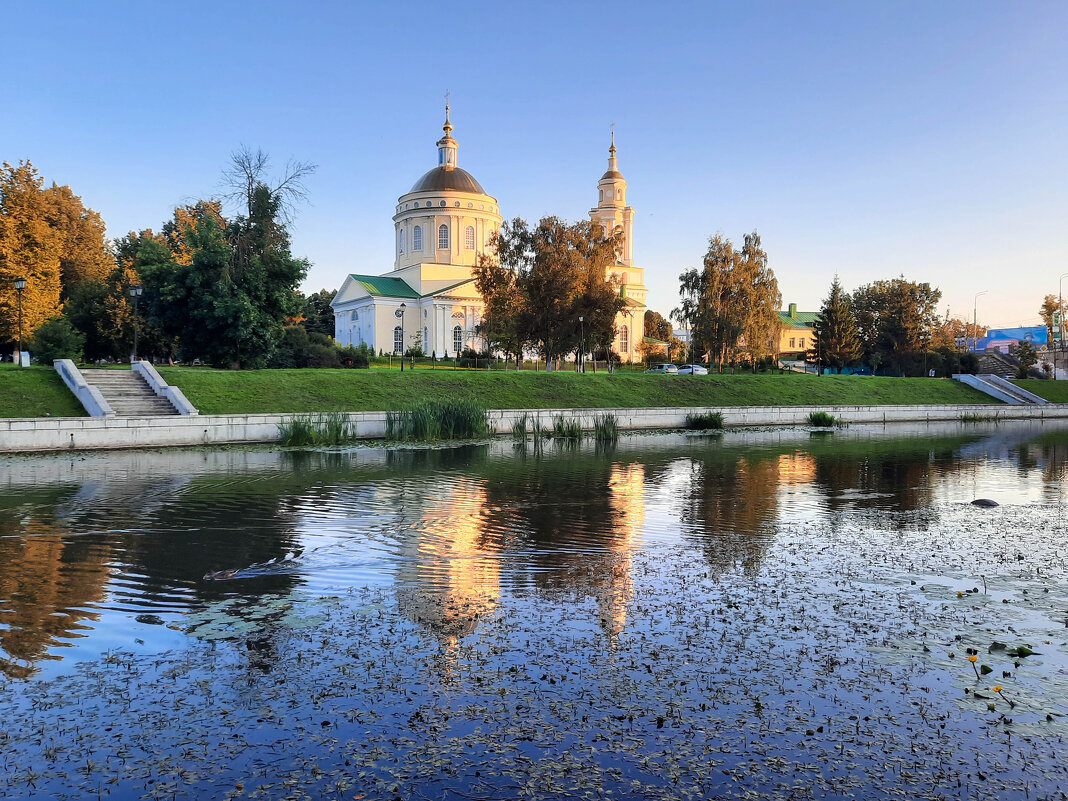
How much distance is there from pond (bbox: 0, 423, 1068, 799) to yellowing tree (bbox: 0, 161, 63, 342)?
3597cm

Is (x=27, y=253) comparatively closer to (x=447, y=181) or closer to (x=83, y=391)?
(x=83, y=391)

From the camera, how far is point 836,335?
6981cm

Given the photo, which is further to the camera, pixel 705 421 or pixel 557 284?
pixel 557 284

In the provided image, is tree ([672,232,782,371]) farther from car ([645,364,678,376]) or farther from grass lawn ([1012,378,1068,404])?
grass lawn ([1012,378,1068,404])

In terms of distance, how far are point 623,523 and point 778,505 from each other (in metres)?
3.29

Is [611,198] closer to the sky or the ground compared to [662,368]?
closer to the sky

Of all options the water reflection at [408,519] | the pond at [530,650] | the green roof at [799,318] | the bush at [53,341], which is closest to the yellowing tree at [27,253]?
the bush at [53,341]

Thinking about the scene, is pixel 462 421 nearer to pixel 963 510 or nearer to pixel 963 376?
pixel 963 510

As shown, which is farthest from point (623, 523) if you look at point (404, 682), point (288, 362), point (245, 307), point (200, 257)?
point (288, 362)

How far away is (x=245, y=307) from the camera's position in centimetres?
3584

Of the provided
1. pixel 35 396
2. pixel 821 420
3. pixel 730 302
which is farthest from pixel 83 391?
pixel 730 302

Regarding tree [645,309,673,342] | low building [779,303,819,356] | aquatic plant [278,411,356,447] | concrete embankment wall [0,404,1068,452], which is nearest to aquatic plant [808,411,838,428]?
concrete embankment wall [0,404,1068,452]

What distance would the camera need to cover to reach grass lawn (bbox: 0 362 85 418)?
25.0m

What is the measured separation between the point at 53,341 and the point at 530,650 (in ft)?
130
